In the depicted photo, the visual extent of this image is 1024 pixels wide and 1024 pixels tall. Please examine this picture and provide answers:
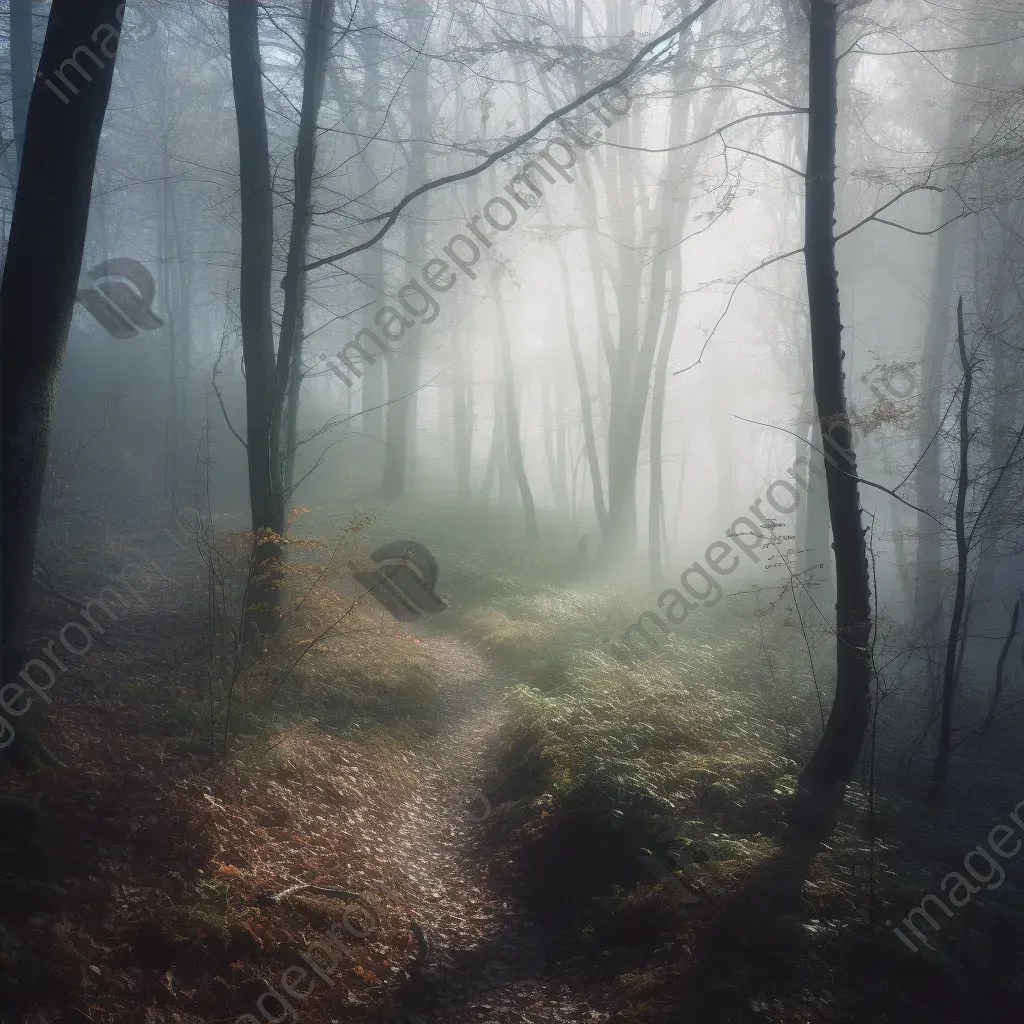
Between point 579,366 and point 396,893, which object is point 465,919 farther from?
point 579,366

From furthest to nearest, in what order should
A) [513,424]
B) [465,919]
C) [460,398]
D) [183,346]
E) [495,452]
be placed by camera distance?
1. [495,452]
2. [460,398]
3. [183,346]
4. [513,424]
5. [465,919]

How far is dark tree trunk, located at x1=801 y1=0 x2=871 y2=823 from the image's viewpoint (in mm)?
5977

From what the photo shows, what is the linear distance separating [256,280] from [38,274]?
12.4ft

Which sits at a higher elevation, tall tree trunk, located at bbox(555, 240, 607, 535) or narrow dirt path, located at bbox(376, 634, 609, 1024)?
tall tree trunk, located at bbox(555, 240, 607, 535)

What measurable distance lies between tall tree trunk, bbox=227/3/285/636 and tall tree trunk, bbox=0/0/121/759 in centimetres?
333

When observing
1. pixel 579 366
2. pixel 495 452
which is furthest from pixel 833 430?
pixel 495 452

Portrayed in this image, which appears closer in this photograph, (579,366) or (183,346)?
(579,366)

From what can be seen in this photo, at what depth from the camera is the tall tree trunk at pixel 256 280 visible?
764cm

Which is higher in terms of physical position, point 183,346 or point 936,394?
point 936,394

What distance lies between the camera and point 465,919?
187 inches

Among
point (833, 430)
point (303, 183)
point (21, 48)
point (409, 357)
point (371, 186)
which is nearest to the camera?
point (833, 430)

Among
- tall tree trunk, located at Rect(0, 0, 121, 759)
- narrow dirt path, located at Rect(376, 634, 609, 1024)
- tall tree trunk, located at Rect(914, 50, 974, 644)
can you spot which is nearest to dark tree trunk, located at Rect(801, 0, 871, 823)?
narrow dirt path, located at Rect(376, 634, 609, 1024)

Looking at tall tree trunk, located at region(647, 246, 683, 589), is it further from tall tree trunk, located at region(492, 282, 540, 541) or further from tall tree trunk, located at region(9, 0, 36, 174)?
tall tree trunk, located at region(9, 0, 36, 174)

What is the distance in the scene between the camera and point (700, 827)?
547 cm
